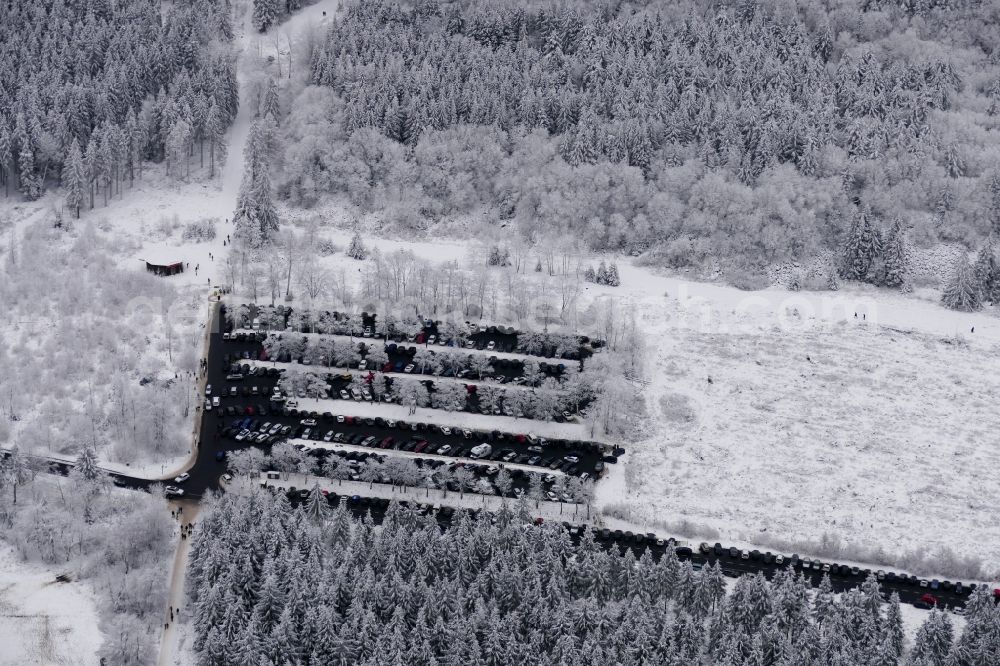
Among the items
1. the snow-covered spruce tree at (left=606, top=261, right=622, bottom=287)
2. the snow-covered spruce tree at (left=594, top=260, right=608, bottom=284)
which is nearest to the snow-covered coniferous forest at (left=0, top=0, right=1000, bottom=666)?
the snow-covered spruce tree at (left=594, top=260, right=608, bottom=284)

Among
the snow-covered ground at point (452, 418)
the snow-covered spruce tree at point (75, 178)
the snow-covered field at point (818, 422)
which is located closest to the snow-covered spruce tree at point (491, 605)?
the snow-covered field at point (818, 422)

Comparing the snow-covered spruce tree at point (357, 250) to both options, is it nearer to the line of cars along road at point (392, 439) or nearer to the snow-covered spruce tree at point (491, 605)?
the line of cars along road at point (392, 439)

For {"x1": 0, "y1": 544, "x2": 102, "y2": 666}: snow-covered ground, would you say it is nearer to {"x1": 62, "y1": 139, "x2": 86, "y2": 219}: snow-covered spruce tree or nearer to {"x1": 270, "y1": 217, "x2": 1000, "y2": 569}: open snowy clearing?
{"x1": 270, "y1": 217, "x2": 1000, "y2": 569}: open snowy clearing

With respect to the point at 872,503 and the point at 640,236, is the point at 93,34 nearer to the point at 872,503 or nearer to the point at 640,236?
the point at 640,236

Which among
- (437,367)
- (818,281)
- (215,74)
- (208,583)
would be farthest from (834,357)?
(215,74)

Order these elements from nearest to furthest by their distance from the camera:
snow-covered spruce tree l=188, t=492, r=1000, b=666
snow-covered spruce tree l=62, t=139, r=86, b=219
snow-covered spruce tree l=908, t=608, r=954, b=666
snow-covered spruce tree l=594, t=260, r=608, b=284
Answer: snow-covered spruce tree l=188, t=492, r=1000, b=666 → snow-covered spruce tree l=908, t=608, r=954, b=666 → snow-covered spruce tree l=594, t=260, r=608, b=284 → snow-covered spruce tree l=62, t=139, r=86, b=219
